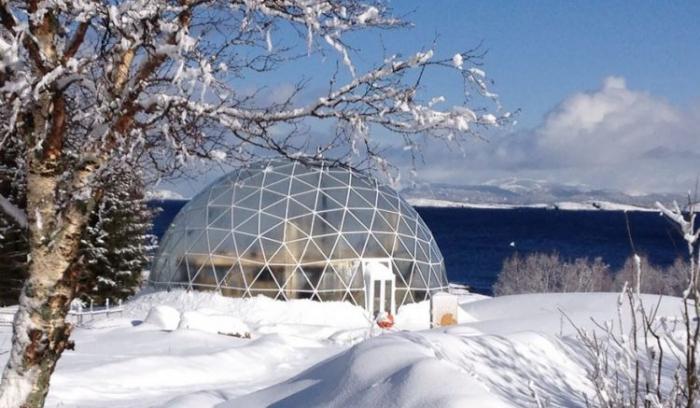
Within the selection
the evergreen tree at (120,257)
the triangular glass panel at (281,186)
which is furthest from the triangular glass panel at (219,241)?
the evergreen tree at (120,257)

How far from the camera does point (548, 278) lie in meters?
50.0

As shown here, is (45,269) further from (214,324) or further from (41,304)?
(214,324)

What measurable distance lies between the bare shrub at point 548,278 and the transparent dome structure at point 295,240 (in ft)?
90.2

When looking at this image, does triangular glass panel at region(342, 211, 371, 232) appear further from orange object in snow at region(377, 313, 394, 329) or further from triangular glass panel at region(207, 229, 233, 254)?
triangular glass panel at region(207, 229, 233, 254)

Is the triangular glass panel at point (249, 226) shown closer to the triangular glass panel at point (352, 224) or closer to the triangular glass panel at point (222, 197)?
the triangular glass panel at point (222, 197)

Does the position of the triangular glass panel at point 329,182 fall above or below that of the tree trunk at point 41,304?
above

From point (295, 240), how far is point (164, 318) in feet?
14.4

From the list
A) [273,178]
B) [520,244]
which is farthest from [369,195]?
[520,244]

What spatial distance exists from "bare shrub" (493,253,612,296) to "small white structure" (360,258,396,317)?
28444mm

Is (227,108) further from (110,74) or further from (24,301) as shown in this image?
(24,301)

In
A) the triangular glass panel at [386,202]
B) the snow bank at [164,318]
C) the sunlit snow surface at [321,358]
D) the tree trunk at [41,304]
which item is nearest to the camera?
the tree trunk at [41,304]

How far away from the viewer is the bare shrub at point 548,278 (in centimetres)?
4899

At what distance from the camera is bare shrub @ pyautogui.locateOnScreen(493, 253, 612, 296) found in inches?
1929

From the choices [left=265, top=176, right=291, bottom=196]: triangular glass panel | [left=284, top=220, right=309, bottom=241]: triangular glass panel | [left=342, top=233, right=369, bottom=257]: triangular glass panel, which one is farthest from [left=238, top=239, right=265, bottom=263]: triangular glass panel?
[left=342, top=233, right=369, bottom=257]: triangular glass panel
